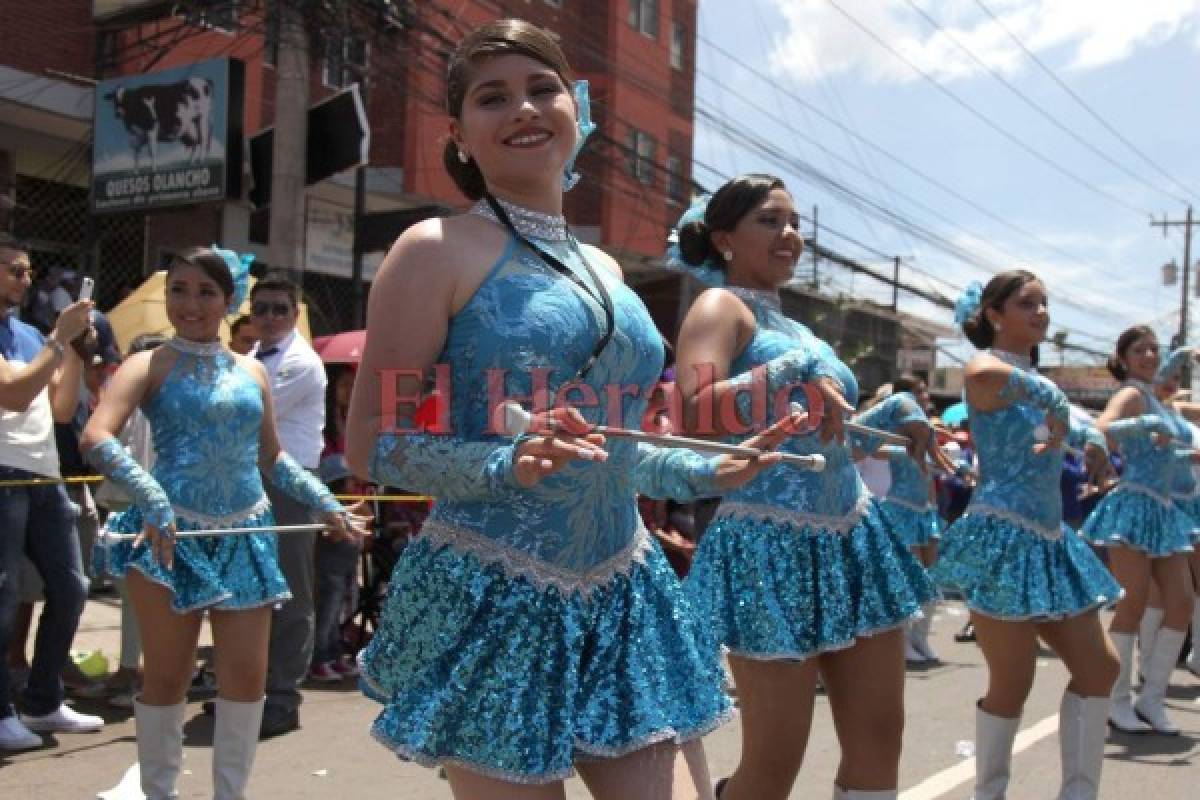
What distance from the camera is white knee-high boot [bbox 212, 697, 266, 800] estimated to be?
4.23 metres

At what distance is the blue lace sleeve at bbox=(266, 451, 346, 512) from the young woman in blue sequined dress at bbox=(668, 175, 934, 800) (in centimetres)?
138

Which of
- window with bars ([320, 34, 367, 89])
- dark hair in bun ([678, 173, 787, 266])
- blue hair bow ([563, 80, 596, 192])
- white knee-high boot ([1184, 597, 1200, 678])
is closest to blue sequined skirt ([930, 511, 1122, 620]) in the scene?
dark hair in bun ([678, 173, 787, 266])

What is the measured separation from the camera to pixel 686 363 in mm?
3457

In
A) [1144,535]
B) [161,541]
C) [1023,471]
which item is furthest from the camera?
[1144,535]

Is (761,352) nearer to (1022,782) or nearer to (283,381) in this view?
(1022,782)

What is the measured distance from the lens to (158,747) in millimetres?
4148

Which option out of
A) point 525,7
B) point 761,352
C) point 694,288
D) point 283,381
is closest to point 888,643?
point 761,352

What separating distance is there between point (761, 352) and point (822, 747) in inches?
121

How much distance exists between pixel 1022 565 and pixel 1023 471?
1.17 feet

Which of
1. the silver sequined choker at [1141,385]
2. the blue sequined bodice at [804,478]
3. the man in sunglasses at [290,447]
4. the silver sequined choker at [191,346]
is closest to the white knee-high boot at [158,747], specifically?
the silver sequined choker at [191,346]

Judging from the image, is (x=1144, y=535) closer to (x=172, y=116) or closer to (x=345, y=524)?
(x=345, y=524)

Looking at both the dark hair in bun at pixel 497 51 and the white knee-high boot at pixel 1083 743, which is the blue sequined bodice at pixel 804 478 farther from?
the white knee-high boot at pixel 1083 743

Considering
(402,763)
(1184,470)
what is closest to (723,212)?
(402,763)

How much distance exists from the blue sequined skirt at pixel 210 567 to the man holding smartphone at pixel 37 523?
115 centimetres
